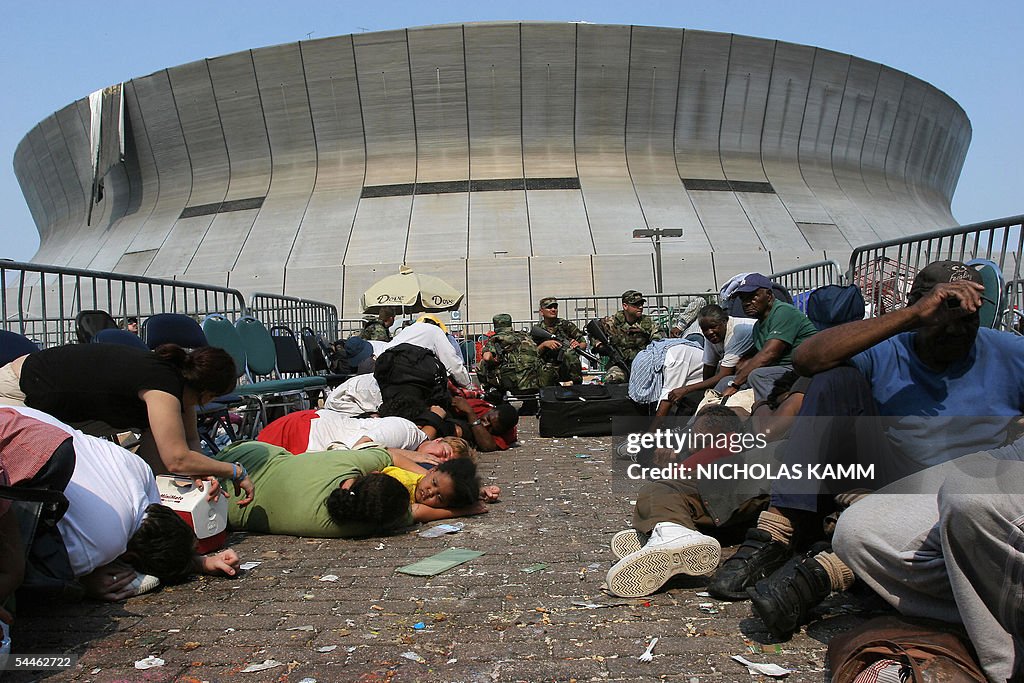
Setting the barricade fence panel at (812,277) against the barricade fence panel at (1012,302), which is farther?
the barricade fence panel at (812,277)

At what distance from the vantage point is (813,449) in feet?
11.3

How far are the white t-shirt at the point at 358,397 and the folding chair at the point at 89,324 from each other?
219 centimetres

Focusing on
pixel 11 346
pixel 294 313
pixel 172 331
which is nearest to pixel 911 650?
pixel 11 346

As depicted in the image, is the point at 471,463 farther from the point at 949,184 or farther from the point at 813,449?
the point at 949,184

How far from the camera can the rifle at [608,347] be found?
10711 mm

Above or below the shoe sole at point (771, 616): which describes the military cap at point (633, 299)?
above

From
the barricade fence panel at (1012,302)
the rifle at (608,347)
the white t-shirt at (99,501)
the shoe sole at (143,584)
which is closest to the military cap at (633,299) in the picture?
the rifle at (608,347)

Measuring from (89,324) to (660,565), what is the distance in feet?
17.6

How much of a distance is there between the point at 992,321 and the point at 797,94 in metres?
27.1

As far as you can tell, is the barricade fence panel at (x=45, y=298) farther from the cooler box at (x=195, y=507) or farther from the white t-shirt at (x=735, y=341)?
the white t-shirt at (x=735, y=341)

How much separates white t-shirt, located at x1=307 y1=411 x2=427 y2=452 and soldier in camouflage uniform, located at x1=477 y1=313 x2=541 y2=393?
5.08 m

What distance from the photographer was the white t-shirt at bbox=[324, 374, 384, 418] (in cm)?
784

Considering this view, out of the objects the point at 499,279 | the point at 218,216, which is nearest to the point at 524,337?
the point at 499,279

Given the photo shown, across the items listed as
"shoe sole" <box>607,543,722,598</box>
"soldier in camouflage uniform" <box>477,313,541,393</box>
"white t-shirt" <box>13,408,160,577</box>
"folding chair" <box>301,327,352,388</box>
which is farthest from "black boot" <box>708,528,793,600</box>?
"folding chair" <box>301,327,352,388</box>
